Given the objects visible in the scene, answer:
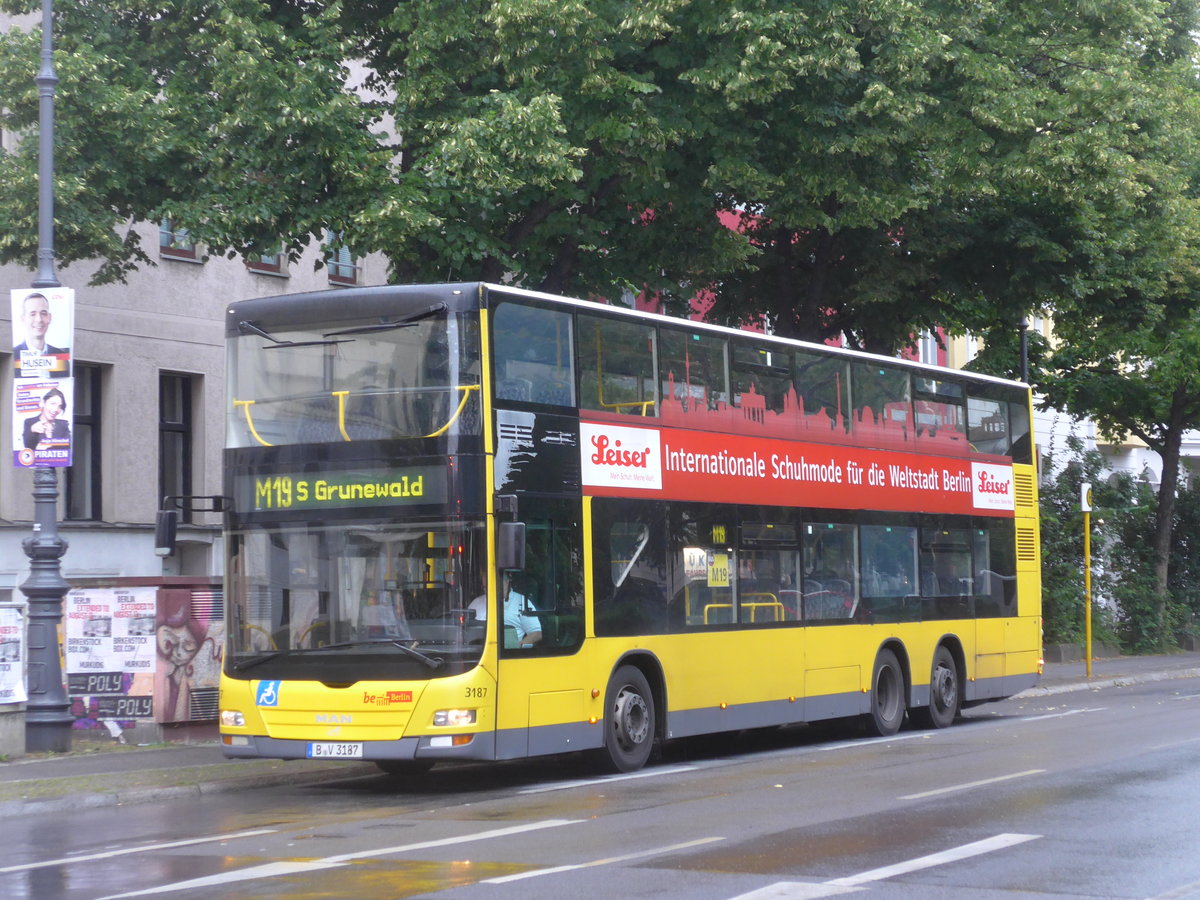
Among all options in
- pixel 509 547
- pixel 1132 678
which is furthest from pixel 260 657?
pixel 1132 678

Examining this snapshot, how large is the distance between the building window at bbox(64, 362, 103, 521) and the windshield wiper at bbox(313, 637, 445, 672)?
1399 cm

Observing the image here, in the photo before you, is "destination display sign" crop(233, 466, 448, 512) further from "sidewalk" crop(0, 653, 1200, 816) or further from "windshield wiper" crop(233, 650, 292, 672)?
"sidewalk" crop(0, 653, 1200, 816)

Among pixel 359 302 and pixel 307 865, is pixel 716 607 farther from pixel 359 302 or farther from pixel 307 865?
pixel 307 865

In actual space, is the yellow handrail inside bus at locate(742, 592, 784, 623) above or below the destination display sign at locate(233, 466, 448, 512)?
below

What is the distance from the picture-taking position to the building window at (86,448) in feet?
87.9

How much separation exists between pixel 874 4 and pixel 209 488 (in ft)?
48.5

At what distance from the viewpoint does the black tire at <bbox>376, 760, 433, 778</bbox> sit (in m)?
16.1

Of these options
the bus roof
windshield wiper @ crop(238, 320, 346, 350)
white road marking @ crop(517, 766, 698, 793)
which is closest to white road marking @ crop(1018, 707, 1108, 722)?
white road marking @ crop(517, 766, 698, 793)

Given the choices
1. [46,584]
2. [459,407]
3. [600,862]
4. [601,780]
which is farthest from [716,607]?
[600,862]

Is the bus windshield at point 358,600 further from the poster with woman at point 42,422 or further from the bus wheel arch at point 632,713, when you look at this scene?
the poster with woman at point 42,422

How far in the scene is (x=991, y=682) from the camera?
73.3 ft

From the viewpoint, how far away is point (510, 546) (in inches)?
537

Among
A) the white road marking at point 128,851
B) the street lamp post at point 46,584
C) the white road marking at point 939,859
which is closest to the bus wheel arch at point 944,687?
the street lamp post at point 46,584

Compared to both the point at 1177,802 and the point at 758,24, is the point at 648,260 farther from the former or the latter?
the point at 1177,802
